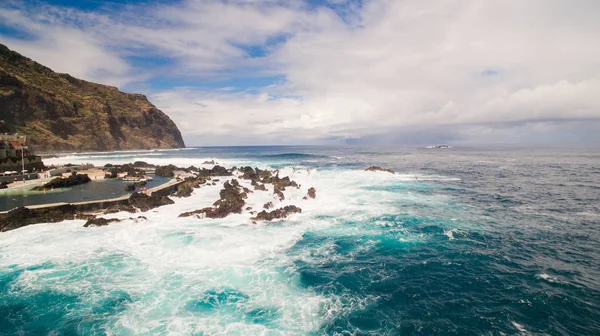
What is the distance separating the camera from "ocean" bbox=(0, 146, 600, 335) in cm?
955

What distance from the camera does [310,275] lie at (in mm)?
13109

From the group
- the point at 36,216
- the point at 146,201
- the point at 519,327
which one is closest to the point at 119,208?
the point at 146,201

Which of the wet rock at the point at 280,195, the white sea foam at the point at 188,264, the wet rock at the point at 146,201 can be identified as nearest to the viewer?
the white sea foam at the point at 188,264

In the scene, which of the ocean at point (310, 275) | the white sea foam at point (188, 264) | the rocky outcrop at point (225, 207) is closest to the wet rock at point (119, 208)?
the white sea foam at point (188, 264)

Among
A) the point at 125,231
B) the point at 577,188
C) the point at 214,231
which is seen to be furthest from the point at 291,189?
the point at 577,188

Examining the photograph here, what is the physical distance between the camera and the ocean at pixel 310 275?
31.3ft

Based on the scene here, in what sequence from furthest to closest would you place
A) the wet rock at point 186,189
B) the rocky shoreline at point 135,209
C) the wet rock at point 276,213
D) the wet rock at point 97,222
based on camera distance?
the wet rock at point 186,189 < the wet rock at point 276,213 < the wet rock at point 97,222 < the rocky shoreline at point 135,209

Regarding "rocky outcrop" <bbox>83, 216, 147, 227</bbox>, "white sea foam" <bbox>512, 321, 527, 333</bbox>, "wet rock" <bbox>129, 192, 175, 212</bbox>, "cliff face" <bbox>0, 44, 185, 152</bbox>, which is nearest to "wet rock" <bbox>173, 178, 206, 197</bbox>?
"wet rock" <bbox>129, 192, 175, 212</bbox>

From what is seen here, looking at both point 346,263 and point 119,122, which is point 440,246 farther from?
point 119,122

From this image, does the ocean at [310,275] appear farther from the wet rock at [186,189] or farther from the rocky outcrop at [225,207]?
the wet rock at [186,189]

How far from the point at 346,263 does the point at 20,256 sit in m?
17.1

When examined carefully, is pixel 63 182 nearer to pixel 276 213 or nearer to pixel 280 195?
pixel 280 195

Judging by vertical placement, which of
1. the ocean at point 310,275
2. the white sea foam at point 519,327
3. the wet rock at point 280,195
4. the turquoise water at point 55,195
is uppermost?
the turquoise water at point 55,195

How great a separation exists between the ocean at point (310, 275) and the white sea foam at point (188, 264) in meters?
0.07
